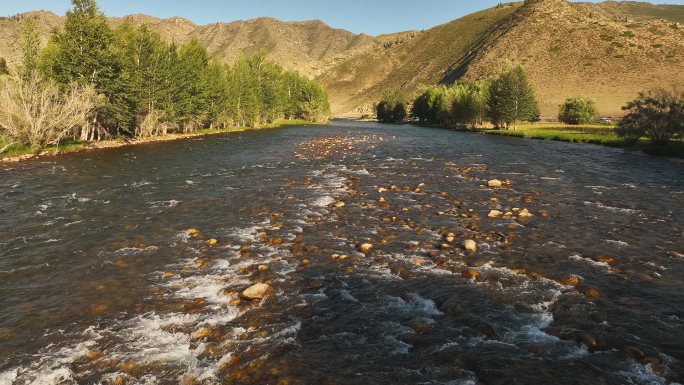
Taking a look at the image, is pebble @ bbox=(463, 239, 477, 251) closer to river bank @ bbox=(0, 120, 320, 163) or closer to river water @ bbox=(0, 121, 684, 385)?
river water @ bbox=(0, 121, 684, 385)

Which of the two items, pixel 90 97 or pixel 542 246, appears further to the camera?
pixel 90 97

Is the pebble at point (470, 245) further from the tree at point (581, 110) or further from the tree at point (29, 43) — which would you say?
the tree at point (581, 110)

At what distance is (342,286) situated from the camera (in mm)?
11719

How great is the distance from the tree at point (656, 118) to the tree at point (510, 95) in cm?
3512

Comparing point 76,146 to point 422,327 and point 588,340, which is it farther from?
point 588,340

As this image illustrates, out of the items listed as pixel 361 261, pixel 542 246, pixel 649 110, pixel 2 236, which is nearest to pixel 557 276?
pixel 542 246

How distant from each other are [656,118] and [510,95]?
131ft

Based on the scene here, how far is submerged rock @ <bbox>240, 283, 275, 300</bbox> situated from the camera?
10.9m

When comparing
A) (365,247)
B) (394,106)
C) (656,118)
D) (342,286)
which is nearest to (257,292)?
(342,286)

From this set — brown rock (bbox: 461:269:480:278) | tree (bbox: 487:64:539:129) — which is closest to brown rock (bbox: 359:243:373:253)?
brown rock (bbox: 461:269:480:278)

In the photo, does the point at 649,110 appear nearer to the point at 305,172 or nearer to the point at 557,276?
the point at 305,172

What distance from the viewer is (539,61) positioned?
16925cm

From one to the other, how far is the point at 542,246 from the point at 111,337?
15073 millimetres

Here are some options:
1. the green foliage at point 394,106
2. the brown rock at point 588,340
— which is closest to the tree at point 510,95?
the green foliage at point 394,106
